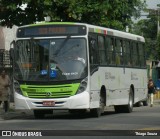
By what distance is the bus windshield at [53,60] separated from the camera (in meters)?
21.5

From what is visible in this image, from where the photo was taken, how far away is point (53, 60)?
2167cm

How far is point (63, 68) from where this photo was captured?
70.6 feet

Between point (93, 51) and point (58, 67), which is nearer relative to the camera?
point (58, 67)

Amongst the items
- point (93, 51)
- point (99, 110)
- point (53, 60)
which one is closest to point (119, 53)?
point (99, 110)

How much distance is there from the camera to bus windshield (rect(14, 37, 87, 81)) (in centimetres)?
2155

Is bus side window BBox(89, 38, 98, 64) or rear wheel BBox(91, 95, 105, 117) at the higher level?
bus side window BBox(89, 38, 98, 64)

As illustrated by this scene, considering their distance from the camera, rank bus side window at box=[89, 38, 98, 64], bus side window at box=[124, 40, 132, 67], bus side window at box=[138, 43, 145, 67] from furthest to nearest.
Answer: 1. bus side window at box=[138, 43, 145, 67]
2. bus side window at box=[124, 40, 132, 67]
3. bus side window at box=[89, 38, 98, 64]

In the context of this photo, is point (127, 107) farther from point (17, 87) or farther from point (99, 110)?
point (17, 87)

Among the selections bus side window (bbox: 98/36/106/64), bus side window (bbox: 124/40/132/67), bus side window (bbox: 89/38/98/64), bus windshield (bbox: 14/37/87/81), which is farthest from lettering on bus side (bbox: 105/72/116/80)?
bus windshield (bbox: 14/37/87/81)

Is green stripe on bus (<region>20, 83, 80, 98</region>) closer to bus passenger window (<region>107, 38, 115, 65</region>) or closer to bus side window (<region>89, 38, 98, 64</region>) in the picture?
bus side window (<region>89, 38, 98, 64</region>)

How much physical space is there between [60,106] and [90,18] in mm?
7056

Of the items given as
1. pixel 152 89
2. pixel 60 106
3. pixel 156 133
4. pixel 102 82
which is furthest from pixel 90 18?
pixel 156 133

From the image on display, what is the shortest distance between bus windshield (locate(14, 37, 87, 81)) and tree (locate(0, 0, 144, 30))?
4403 mm

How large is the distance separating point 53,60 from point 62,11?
Result: 19.4ft
